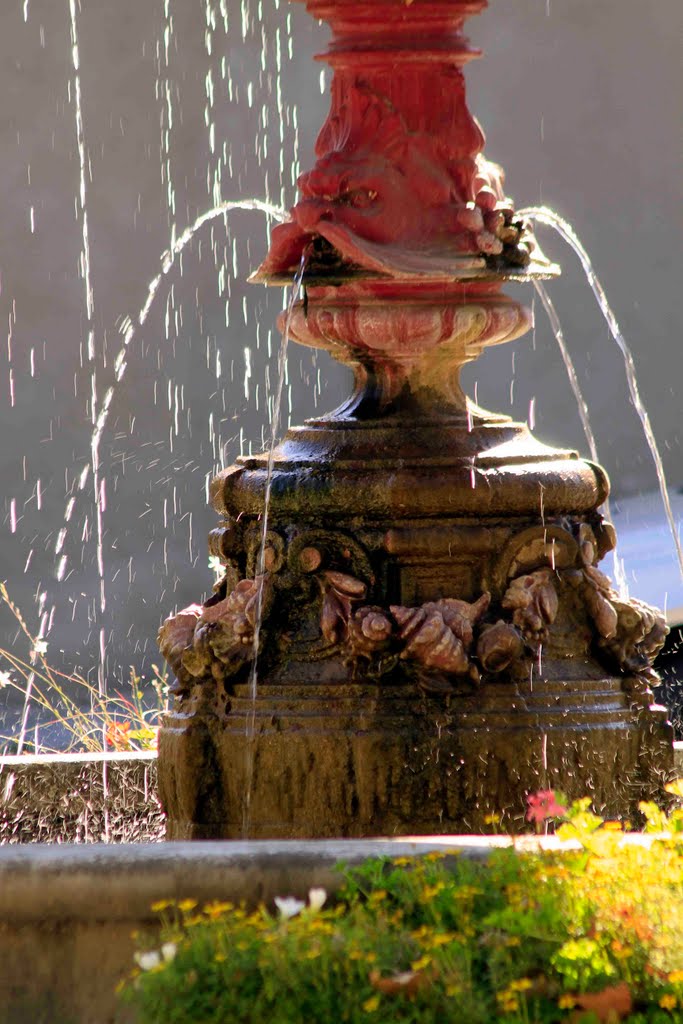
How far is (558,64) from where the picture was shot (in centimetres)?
1008

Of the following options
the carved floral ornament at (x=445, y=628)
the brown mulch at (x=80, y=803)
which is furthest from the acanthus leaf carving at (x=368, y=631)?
the brown mulch at (x=80, y=803)

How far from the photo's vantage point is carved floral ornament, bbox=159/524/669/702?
4242 millimetres

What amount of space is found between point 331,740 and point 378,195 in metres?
1.23

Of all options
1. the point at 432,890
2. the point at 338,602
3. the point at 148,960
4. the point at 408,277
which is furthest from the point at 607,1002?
the point at 408,277

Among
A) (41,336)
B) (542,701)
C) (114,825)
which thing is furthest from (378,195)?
(41,336)

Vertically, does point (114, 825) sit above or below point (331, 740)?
below

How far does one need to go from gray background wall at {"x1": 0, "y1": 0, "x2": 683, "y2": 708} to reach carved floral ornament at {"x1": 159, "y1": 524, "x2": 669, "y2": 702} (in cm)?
525

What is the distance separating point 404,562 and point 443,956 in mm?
1583

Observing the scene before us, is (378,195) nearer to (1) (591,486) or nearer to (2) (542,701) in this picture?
(1) (591,486)

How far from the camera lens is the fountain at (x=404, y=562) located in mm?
4230

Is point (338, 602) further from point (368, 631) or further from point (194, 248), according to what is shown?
point (194, 248)

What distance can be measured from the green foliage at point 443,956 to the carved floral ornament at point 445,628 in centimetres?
115

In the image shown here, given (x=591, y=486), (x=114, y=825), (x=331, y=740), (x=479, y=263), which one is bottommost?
(x=114, y=825)

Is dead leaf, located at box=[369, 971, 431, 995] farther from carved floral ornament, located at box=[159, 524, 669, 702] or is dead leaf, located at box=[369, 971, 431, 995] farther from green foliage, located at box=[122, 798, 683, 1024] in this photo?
carved floral ornament, located at box=[159, 524, 669, 702]
